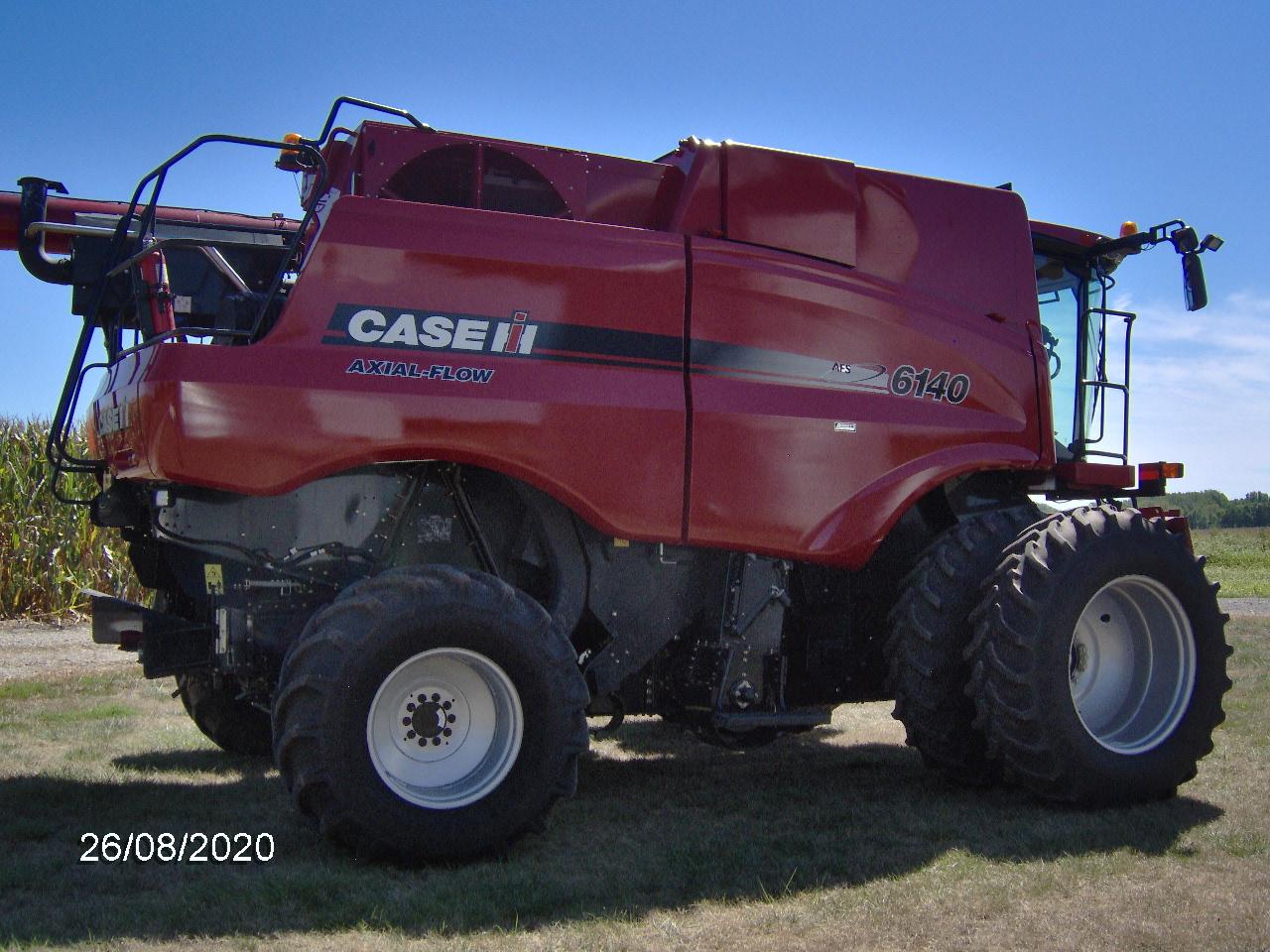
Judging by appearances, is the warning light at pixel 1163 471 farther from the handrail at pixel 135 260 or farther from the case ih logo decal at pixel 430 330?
the handrail at pixel 135 260

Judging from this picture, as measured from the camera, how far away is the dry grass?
12.8ft

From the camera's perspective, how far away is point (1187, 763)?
19.5ft

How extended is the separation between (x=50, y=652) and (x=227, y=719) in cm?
630

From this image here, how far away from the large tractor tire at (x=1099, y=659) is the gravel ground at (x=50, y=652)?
756 centimetres

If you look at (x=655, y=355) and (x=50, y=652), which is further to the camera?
(x=50, y=652)

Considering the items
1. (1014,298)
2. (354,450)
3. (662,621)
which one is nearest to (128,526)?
(354,450)

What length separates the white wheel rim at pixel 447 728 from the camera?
4699mm

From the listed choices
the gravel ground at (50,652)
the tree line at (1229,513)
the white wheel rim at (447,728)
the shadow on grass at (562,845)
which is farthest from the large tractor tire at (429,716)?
the tree line at (1229,513)

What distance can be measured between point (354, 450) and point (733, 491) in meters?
1.64

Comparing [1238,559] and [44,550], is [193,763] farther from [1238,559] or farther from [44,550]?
[1238,559]

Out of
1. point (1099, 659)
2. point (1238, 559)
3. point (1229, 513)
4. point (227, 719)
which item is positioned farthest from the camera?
point (1229, 513)

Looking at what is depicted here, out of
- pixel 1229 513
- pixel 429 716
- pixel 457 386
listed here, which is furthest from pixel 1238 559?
pixel 429 716

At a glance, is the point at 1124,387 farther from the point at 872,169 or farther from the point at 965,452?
the point at 872,169

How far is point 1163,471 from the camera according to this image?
689 cm
